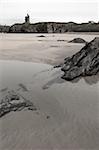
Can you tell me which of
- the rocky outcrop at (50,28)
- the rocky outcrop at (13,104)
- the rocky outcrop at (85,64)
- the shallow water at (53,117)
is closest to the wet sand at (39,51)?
the rocky outcrop at (85,64)

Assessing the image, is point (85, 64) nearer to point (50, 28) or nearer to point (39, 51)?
point (39, 51)

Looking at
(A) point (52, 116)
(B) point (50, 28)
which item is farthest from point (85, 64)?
(B) point (50, 28)

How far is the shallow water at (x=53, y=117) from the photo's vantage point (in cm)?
515

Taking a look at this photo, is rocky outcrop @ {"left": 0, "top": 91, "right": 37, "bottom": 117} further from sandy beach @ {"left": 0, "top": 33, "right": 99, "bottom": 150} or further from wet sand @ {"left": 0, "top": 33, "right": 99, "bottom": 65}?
wet sand @ {"left": 0, "top": 33, "right": 99, "bottom": 65}

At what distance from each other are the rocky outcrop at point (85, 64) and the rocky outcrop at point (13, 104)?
292 centimetres

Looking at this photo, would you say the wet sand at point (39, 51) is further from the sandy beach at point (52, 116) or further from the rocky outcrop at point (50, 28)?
the rocky outcrop at point (50, 28)

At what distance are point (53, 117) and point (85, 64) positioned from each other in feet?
14.5

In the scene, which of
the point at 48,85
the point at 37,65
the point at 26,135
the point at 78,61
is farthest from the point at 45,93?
the point at 37,65

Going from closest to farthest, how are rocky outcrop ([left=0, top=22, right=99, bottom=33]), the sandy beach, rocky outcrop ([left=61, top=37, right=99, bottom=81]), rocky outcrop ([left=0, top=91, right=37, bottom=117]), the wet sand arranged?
1. the sandy beach
2. rocky outcrop ([left=0, top=91, right=37, bottom=117])
3. rocky outcrop ([left=61, top=37, right=99, bottom=81])
4. the wet sand
5. rocky outcrop ([left=0, top=22, right=99, bottom=33])

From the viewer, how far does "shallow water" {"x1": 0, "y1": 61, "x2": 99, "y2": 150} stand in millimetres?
5152

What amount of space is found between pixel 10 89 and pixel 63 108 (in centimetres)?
220

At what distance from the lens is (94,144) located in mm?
5117

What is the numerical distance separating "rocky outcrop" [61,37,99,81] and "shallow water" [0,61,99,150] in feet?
1.63

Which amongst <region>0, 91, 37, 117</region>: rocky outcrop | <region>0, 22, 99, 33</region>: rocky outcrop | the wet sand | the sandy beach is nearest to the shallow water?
the sandy beach
